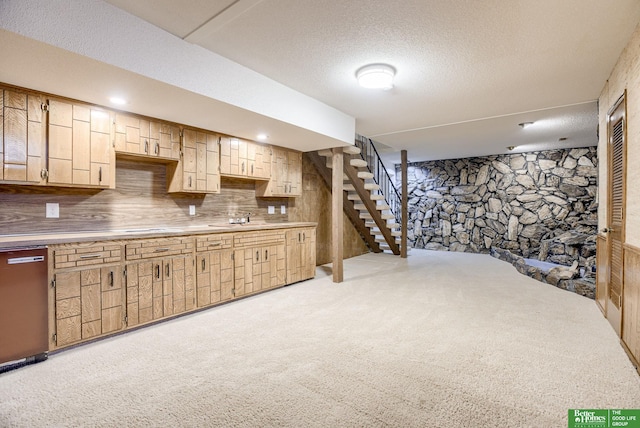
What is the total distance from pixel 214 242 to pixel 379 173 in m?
6.17

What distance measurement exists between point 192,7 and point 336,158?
10.2ft

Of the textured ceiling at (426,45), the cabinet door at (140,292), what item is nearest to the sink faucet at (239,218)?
the cabinet door at (140,292)

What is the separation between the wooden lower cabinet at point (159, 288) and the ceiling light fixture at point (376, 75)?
268 cm

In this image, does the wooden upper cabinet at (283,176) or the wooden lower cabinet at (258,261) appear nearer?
the wooden lower cabinet at (258,261)

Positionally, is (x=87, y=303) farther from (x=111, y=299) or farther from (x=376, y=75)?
(x=376, y=75)

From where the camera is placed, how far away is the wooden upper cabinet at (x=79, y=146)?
2691 mm

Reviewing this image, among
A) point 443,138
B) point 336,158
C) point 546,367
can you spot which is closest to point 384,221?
point 443,138

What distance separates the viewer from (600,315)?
3.32 meters

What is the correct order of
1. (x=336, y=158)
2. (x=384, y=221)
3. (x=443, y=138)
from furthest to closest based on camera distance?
(x=384, y=221) → (x=443, y=138) → (x=336, y=158)

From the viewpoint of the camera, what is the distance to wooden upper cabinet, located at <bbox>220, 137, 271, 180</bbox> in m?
4.12

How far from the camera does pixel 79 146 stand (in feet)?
9.29

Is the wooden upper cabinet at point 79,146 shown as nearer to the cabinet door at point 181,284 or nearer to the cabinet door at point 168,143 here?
the cabinet door at point 168,143

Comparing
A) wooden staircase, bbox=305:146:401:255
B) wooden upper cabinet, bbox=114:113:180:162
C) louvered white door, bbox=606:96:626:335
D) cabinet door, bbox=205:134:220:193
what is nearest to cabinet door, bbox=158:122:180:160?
wooden upper cabinet, bbox=114:113:180:162

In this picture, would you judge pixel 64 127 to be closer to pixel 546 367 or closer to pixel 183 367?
pixel 183 367
